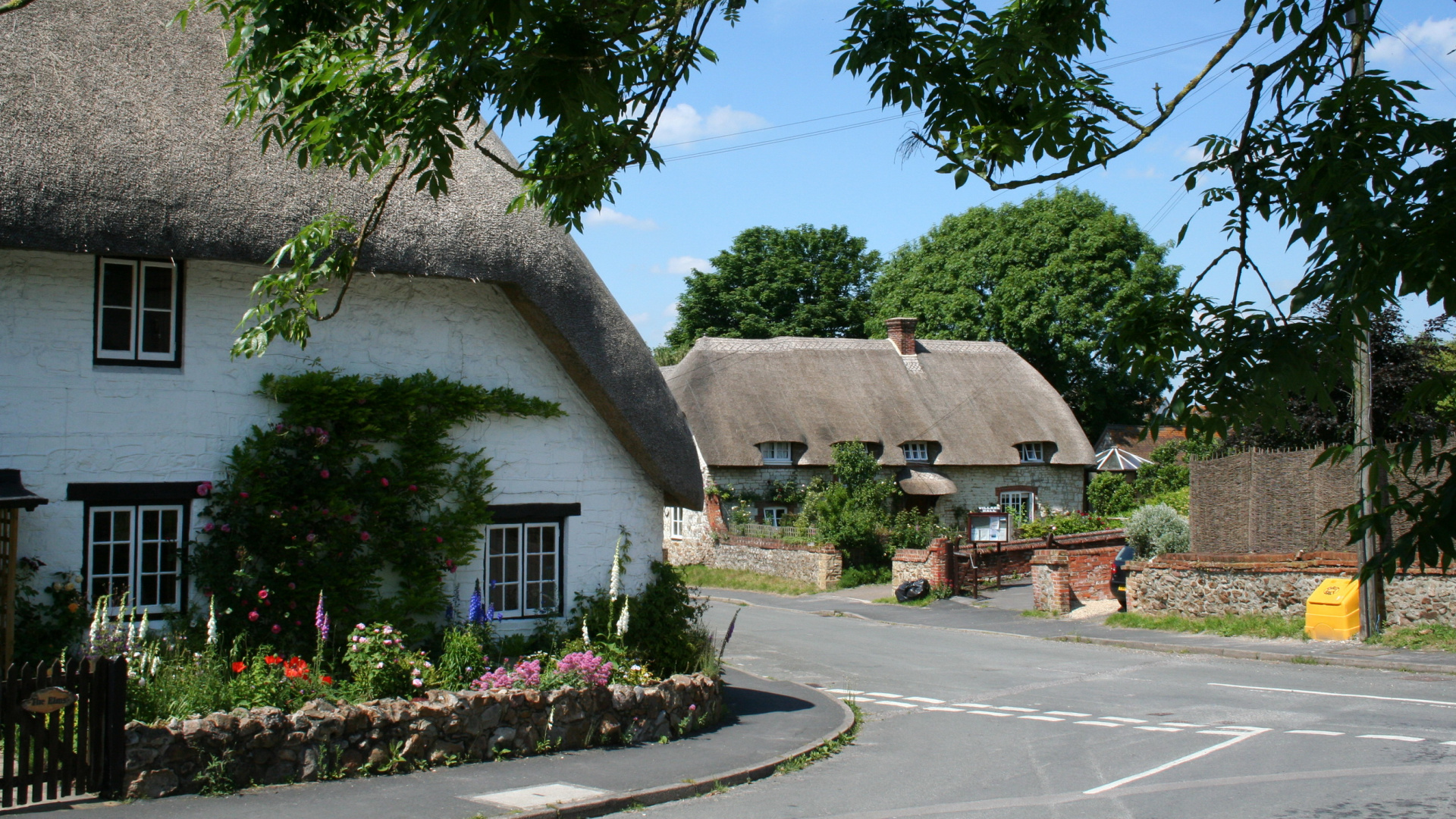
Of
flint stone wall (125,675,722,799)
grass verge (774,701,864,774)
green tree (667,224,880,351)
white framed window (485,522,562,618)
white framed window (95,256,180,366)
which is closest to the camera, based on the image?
flint stone wall (125,675,722,799)

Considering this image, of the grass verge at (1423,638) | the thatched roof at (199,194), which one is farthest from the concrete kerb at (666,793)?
the grass verge at (1423,638)

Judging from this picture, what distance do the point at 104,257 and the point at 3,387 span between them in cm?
138

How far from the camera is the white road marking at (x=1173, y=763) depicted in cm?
916

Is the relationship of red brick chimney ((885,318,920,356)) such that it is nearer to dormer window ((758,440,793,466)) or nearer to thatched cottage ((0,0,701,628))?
dormer window ((758,440,793,466))

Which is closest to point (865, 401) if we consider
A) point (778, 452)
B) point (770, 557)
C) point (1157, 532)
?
point (778, 452)

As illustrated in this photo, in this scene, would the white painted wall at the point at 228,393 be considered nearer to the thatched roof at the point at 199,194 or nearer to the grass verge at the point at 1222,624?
the thatched roof at the point at 199,194

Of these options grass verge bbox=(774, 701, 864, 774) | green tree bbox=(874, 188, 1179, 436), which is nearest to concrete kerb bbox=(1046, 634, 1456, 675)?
grass verge bbox=(774, 701, 864, 774)

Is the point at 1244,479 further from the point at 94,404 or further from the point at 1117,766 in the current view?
the point at 94,404

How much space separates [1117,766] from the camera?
9.91m

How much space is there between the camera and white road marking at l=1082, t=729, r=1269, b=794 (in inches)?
360

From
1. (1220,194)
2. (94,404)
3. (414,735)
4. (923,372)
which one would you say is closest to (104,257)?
(94,404)

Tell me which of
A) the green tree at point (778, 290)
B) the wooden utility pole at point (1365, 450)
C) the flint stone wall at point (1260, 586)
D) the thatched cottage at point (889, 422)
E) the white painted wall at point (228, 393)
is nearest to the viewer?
the white painted wall at point (228, 393)

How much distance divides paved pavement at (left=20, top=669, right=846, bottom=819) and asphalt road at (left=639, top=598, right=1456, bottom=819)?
549 millimetres

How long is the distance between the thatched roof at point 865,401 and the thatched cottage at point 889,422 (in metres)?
0.05
